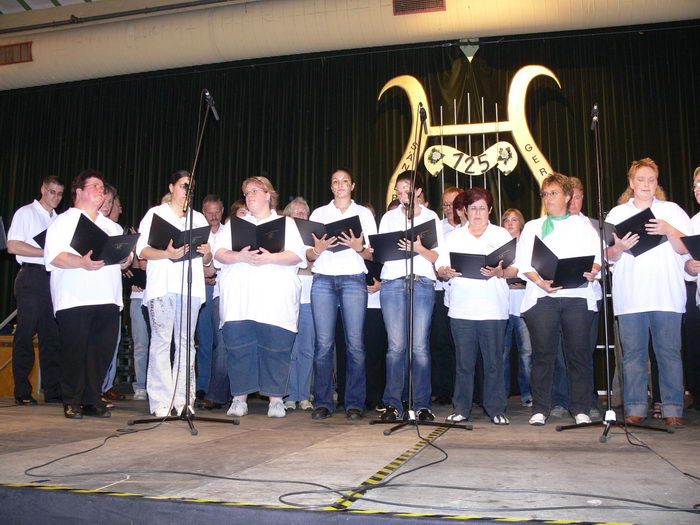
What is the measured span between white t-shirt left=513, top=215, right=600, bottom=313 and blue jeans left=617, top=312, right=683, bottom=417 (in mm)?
288

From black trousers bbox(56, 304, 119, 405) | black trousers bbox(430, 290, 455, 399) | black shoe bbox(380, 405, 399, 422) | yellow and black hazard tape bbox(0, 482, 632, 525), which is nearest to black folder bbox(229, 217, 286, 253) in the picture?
black trousers bbox(56, 304, 119, 405)

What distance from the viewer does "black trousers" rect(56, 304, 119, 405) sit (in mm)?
4148

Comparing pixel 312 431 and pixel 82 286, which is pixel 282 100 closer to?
pixel 82 286

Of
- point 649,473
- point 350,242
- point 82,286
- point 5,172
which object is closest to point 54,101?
point 5,172

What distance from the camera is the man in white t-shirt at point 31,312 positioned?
5.03m

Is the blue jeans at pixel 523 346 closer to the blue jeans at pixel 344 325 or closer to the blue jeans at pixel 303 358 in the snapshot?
the blue jeans at pixel 344 325

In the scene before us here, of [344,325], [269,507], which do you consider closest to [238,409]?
[344,325]

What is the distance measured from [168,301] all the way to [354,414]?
53.8 inches

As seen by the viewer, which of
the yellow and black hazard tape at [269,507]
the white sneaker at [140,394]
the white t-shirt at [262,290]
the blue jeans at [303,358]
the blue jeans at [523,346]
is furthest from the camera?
the white sneaker at [140,394]

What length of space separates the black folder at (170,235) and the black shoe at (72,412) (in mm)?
1123

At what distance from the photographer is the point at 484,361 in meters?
4.13

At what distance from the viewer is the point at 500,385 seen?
4.12 metres

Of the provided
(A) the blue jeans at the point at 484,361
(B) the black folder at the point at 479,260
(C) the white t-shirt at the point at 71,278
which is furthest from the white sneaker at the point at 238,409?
(B) the black folder at the point at 479,260

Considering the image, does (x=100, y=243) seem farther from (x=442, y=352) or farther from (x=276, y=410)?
(x=442, y=352)
